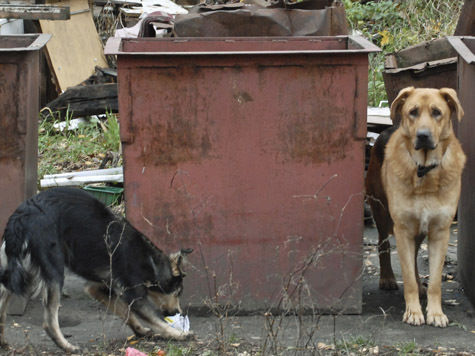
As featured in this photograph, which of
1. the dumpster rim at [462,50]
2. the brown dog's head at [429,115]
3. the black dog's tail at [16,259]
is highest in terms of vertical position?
the dumpster rim at [462,50]

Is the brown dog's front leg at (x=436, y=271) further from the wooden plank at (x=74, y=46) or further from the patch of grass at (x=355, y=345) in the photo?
the wooden plank at (x=74, y=46)

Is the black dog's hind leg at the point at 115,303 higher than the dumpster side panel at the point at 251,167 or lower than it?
lower

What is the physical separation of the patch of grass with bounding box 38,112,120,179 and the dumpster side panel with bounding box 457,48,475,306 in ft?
15.6

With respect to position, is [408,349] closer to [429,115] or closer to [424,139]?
[424,139]

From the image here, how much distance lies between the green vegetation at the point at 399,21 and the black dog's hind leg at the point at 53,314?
7270 mm

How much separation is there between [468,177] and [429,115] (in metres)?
0.92

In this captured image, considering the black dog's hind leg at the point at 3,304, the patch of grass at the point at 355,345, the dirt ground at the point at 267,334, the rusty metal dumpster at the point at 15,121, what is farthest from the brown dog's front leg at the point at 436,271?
the rusty metal dumpster at the point at 15,121

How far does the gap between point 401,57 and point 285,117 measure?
8.92ft

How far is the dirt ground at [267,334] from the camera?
14.4 feet

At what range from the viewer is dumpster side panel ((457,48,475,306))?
17.3ft

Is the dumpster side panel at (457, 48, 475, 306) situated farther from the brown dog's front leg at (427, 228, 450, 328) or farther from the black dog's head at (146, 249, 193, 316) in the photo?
the black dog's head at (146, 249, 193, 316)

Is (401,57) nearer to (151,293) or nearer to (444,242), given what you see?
(444,242)

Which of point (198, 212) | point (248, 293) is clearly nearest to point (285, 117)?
point (198, 212)

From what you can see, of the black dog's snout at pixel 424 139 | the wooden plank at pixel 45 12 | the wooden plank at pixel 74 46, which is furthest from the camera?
the wooden plank at pixel 74 46
